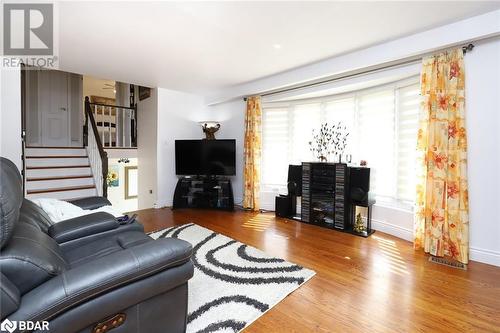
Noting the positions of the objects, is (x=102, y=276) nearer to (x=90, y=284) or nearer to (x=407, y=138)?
(x=90, y=284)

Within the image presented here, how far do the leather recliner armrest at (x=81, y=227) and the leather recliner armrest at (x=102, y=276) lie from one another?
984mm

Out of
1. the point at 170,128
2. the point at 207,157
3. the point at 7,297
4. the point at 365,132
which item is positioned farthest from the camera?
the point at 170,128

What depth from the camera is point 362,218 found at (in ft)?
12.2

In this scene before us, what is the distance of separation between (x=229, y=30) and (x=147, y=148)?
11.5 ft

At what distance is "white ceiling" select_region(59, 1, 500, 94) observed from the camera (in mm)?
2191

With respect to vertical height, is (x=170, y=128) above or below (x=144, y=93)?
below

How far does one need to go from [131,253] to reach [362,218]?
344 centimetres

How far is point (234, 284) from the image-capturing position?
6.90ft

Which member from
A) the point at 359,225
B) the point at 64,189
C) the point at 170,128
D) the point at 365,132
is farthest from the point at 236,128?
the point at 64,189

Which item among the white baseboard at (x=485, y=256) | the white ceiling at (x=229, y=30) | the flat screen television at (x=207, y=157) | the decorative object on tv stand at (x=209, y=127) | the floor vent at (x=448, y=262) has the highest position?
the white ceiling at (x=229, y=30)

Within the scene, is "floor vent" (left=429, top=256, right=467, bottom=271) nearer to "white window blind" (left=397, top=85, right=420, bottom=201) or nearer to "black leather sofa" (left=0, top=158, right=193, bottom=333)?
"white window blind" (left=397, top=85, right=420, bottom=201)

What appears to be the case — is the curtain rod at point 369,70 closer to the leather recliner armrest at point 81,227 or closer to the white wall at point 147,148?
the white wall at point 147,148
